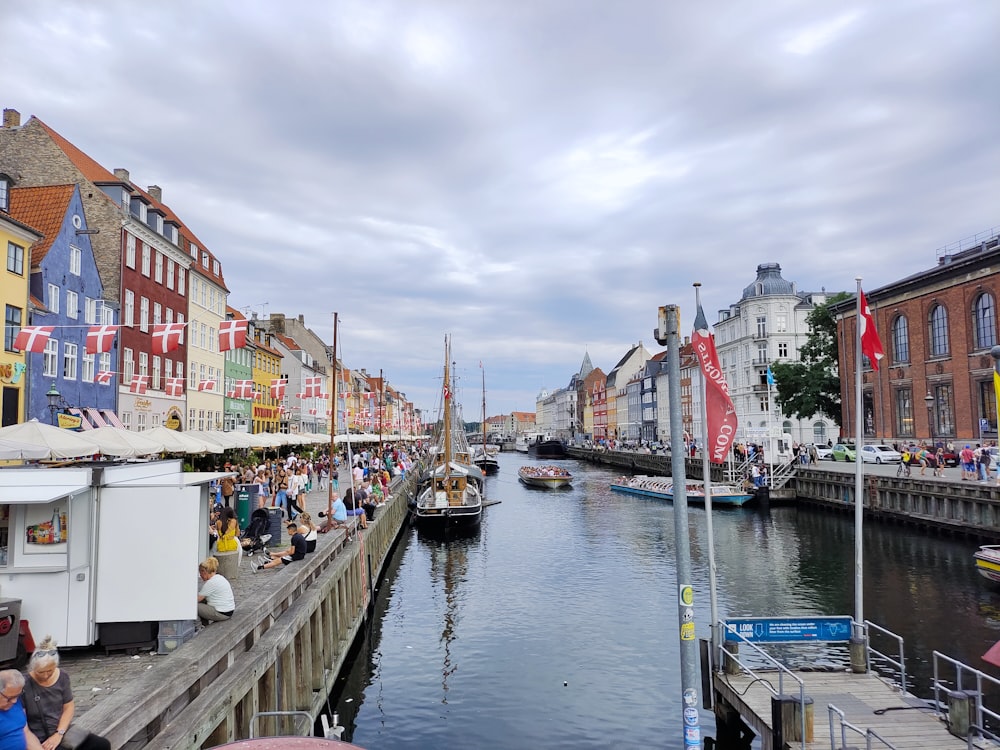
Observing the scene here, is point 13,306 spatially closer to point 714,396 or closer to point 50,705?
point 50,705

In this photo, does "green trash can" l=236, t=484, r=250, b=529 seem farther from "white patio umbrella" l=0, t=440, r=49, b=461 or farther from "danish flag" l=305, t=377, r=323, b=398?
"danish flag" l=305, t=377, r=323, b=398

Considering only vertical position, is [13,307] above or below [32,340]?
above

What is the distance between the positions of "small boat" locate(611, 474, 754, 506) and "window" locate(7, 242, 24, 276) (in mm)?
33850

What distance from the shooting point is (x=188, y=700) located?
9008mm

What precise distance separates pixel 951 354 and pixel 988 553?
1388 inches

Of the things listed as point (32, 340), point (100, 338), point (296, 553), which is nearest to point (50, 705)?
point (296, 553)

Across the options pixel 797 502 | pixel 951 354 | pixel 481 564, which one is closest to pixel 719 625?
pixel 481 564

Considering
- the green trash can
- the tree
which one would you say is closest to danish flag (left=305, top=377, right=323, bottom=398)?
the green trash can

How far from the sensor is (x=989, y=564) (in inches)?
949

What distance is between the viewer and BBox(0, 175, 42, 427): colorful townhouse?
28.4 m

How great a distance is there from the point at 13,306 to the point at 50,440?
17088 mm

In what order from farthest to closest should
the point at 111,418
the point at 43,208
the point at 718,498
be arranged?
1. the point at 718,498
2. the point at 111,418
3. the point at 43,208

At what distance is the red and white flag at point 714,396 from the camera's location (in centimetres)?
1137

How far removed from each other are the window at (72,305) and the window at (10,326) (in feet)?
15.9
